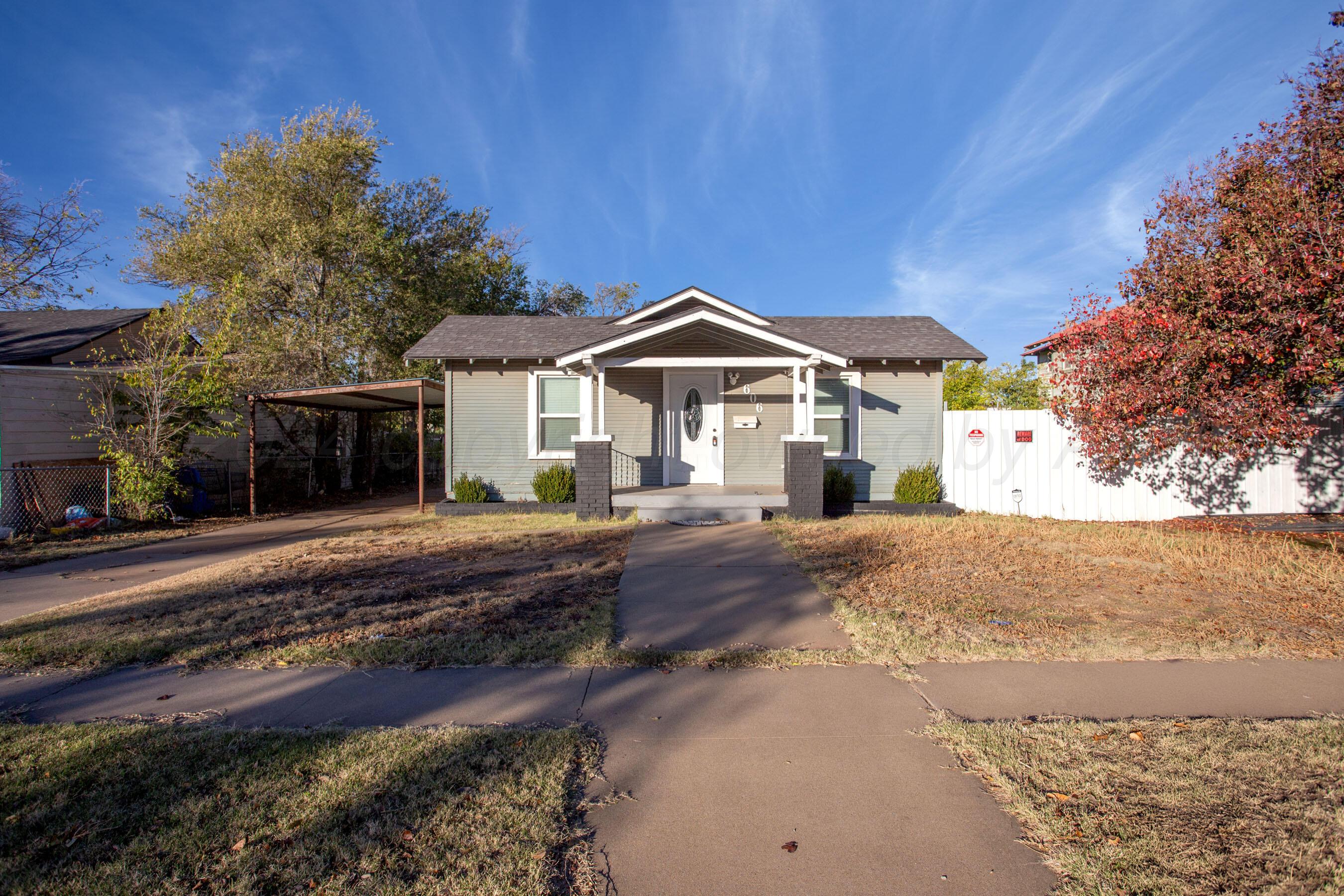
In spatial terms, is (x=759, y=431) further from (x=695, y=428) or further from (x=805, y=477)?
(x=805, y=477)

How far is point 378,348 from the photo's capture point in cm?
1791

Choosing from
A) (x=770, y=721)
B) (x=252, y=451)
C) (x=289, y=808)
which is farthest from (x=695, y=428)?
(x=289, y=808)

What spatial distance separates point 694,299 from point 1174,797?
1023 cm

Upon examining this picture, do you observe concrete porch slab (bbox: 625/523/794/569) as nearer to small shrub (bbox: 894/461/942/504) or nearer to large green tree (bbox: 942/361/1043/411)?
small shrub (bbox: 894/461/942/504)

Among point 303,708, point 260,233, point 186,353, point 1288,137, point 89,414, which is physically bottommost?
point 303,708

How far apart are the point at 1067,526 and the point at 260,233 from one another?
734 inches

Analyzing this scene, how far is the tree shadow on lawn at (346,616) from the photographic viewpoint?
4445 millimetres

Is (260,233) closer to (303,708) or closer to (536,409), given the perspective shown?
(536,409)

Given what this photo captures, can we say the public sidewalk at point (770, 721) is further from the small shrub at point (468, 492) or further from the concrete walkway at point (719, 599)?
the small shrub at point (468, 492)

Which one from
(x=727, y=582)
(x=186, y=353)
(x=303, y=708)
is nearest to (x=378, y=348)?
(x=186, y=353)

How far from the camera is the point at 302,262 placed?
15898 mm

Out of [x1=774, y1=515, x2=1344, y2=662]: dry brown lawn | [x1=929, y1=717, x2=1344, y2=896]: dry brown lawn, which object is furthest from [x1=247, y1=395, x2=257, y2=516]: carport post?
A: [x1=929, y1=717, x2=1344, y2=896]: dry brown lawn

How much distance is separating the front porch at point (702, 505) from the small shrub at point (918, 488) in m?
2.43

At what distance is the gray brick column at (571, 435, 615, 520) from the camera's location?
1053 cm
